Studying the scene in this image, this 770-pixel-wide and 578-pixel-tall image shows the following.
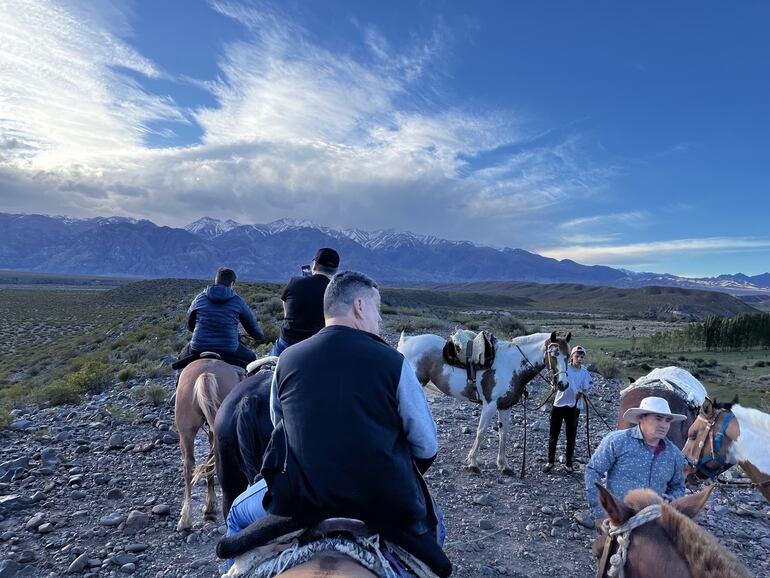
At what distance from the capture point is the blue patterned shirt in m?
3.63

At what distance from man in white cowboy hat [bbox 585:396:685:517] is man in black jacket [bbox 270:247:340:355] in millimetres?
2949

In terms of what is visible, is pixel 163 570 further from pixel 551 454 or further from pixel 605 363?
pixel 605 363

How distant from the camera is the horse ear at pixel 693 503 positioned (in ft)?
7.50

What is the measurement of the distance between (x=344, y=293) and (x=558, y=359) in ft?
18.9

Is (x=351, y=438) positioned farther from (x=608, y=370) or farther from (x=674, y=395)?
(x=608, y=370)

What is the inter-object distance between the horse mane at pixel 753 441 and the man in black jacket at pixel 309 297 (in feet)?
14.0

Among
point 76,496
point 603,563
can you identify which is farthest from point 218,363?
point 603,563

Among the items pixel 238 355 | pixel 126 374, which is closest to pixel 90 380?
pixel 126 374

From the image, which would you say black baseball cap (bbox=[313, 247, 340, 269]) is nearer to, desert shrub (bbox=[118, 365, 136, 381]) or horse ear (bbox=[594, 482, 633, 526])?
horse ear (bbox=[594, 482, 633, 526])

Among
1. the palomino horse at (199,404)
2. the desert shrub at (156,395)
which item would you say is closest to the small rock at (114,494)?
the palomino horse at (199,404)

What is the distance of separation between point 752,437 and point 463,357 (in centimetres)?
393

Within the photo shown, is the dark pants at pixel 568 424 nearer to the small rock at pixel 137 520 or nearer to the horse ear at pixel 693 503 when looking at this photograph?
the horse ear at pixel 693 503

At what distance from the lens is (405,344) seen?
8344mm

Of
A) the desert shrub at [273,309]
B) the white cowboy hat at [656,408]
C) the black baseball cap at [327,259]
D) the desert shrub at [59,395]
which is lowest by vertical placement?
the desert shrub at [59,395]
